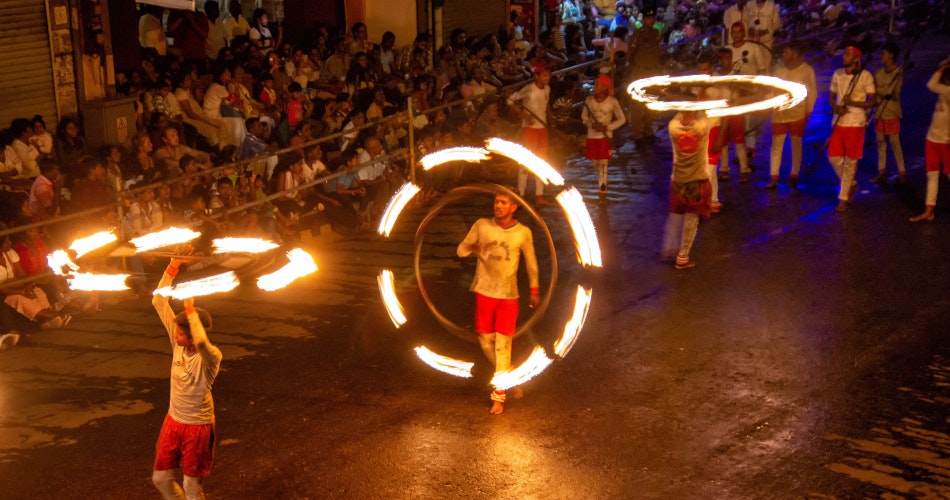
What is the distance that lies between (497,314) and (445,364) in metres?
0.79

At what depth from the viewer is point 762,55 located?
60.0ft

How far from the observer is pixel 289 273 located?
9508 mm

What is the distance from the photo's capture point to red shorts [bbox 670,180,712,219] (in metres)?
12.5

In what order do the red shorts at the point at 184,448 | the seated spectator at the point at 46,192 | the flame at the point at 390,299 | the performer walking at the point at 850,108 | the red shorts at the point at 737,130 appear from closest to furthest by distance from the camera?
the red shorts at the point at 184,448 → the flame at the point at 390,299 → the seated spectator at the point at 46,192 → the performer walking at the point at 850,108 → the red shorts at the point at 737,130

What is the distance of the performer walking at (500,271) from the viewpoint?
368 inches

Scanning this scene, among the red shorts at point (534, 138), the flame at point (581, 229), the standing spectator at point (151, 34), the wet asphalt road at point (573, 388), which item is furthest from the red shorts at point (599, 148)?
the standing spectator at point (151, 34)

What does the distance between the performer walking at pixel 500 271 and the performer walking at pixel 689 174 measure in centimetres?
363

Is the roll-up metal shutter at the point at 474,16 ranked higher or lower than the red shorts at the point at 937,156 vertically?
higher

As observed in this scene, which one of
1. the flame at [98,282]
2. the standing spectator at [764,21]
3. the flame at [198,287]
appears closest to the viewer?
the flame at [198,287]

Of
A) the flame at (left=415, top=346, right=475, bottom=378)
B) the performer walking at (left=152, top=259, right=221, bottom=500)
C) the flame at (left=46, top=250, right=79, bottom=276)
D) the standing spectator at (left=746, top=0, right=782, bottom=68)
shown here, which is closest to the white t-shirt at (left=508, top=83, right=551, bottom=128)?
the flame at (left=415, top=346, right=475, bottom=378)

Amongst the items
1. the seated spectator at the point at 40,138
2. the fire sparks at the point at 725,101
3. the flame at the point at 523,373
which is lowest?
the flame at the point at 523,373

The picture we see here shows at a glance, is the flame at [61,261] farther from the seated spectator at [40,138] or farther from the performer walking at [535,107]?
the performer walking at [535,107]

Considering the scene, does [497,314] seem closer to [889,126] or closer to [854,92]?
[854,92]

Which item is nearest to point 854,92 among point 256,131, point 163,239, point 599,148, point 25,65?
point 599,148
